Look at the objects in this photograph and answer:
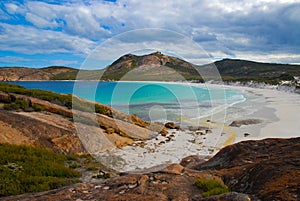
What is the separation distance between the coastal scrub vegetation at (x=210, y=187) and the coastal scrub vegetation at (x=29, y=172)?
447 cm

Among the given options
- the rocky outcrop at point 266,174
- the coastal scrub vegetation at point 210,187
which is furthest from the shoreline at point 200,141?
the coastal scrub vegetation at point 210,187

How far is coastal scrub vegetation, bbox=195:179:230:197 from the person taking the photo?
4.81m

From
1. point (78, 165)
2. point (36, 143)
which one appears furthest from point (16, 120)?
point (78, 165)

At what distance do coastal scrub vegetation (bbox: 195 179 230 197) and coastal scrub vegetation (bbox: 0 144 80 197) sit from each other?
4.47 meters

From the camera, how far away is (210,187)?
202 inches

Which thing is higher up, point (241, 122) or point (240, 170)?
point (240, 170)

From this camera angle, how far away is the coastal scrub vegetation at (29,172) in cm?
711

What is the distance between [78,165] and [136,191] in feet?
24.3

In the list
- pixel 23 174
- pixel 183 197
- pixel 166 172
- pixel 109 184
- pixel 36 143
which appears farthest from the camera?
pixel 36 143

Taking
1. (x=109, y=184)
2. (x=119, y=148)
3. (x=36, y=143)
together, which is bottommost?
(x=119, y=148)

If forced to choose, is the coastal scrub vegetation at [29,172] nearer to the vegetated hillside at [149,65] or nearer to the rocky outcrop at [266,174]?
the rocky outcrop at [266,174]

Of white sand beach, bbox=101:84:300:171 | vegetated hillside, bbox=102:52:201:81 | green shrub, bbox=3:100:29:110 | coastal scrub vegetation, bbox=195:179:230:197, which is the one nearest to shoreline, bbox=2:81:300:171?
white sand beach, bbox=101:84:300:171

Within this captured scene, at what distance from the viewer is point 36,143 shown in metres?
14.0

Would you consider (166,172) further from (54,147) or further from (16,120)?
(16,120)
